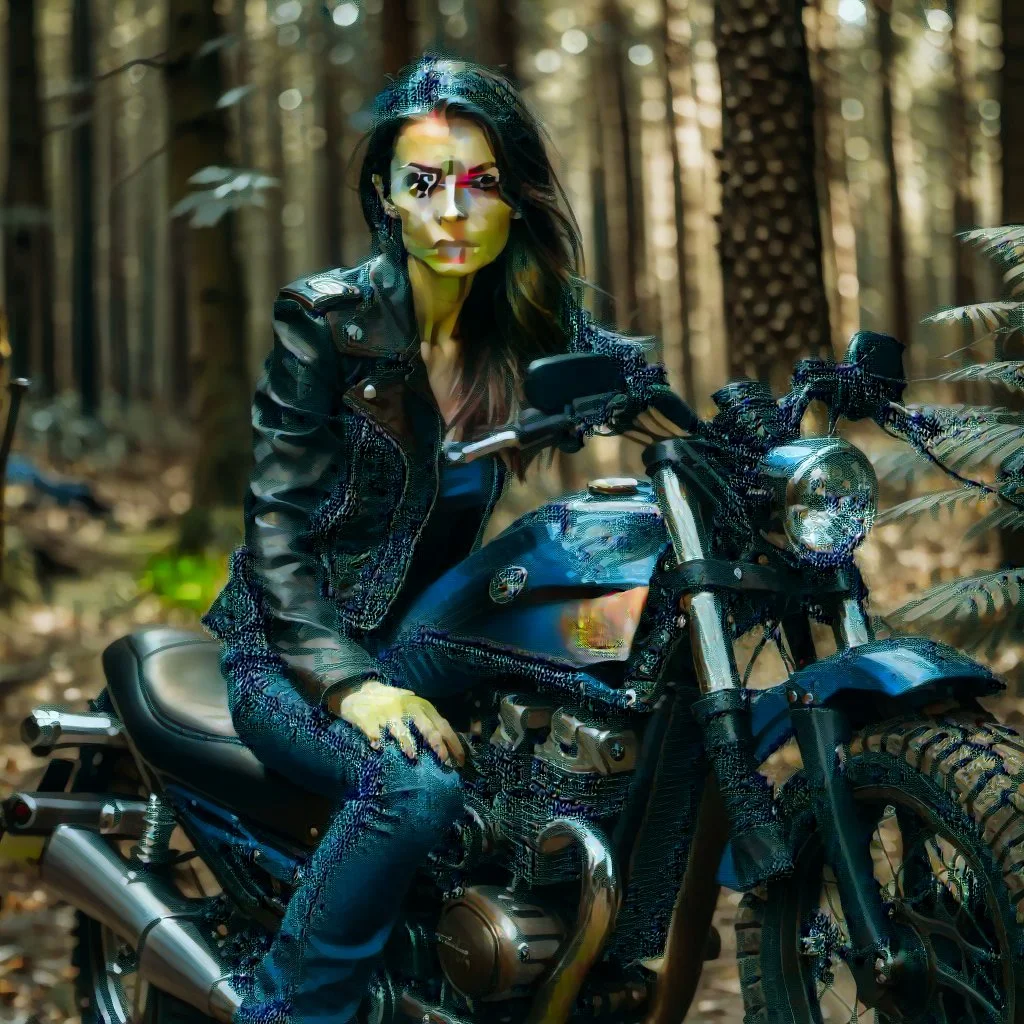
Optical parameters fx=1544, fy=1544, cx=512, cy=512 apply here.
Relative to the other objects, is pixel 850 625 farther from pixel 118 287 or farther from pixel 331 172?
pixel 118 287

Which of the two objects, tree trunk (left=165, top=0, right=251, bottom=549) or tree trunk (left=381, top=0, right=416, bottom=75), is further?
tree trunk (left=165, top=0, right=251, bottom=549)

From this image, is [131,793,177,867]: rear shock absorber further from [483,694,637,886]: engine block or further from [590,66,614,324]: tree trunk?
[590,66,614,324]: tree trunk

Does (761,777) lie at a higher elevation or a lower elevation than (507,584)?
lower

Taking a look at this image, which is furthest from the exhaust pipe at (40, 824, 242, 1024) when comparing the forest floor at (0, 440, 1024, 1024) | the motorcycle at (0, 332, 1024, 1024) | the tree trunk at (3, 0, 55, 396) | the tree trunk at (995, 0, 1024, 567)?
the tree trunk at (3, 0, 55, 396)

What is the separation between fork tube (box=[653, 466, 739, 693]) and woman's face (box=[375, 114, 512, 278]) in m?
0.78

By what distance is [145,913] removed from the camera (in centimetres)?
373

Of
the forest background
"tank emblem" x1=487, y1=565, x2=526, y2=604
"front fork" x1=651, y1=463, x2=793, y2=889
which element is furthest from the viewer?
the forest background

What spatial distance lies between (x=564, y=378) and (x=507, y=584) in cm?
65

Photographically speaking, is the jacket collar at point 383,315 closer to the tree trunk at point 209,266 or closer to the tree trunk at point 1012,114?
the tree trunk at point 1012,114

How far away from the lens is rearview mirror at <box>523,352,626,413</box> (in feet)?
9.02

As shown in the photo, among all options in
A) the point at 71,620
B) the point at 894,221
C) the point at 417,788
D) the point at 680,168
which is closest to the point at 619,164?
the point at 680,168

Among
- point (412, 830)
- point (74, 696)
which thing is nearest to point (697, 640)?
point (412, 830)

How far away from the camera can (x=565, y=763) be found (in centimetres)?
318

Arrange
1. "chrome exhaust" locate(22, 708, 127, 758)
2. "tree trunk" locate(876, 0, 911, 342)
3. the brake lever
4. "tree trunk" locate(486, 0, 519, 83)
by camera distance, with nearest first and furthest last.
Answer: the brake lever, "chrome exhaust" locate(22, 708, 127, 758), "tree trunk" locate(486, 0, 519, 83), "tree trunk" locate(876, 0, 911, 342)
